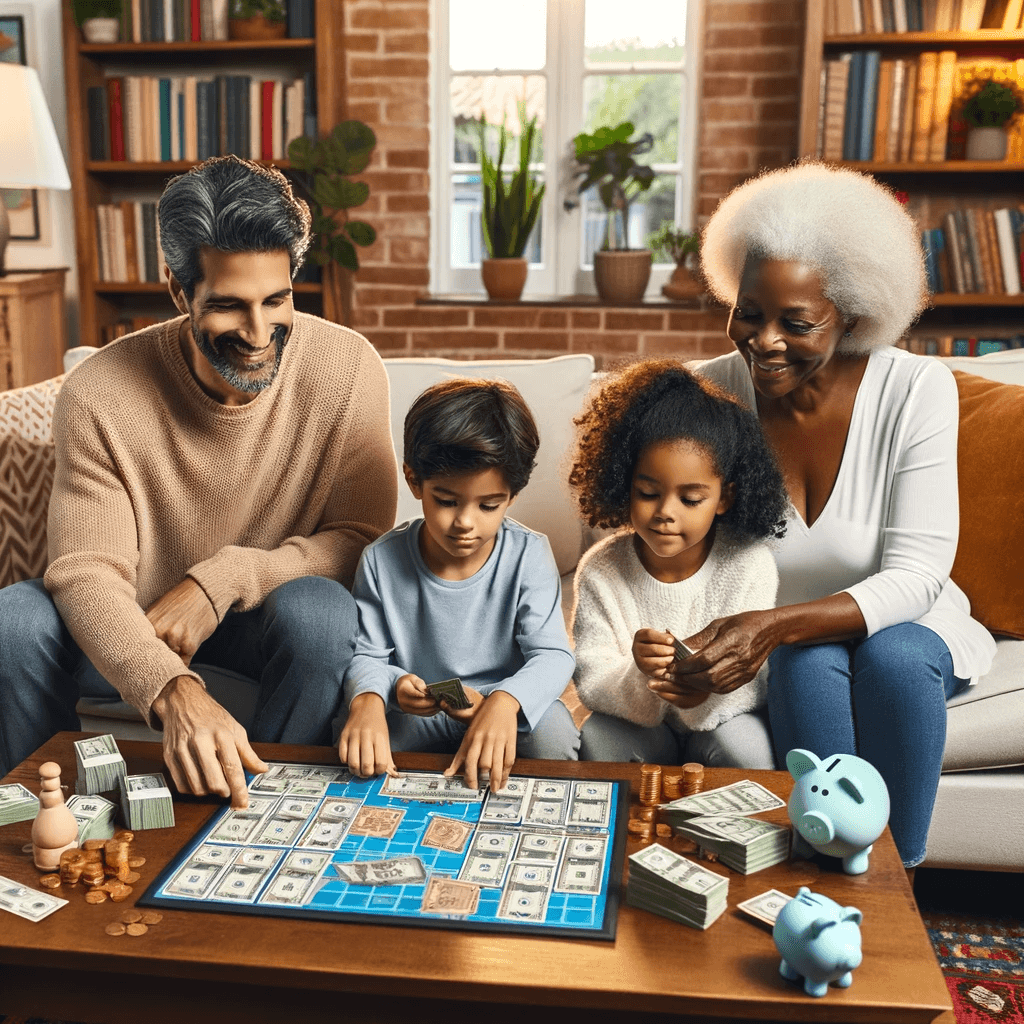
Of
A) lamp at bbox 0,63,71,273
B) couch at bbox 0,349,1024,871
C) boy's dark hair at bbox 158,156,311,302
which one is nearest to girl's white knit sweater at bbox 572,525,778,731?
couch at bbox 0,349,1024,871

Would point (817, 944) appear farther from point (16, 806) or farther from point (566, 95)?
point (566, 95)

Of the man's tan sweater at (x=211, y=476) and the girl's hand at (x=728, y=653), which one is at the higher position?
the man's tan sweater at (x=211, y=476)

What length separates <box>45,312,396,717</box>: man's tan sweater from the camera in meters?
1.66

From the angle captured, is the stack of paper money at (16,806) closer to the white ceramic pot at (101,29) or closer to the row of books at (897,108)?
the row of books at (897,108)

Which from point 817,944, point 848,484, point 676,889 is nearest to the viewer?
point 817,944

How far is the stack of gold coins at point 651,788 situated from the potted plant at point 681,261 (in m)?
2.50

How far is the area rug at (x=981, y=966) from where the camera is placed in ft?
5.07

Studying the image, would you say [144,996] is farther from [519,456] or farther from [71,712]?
[519,456]

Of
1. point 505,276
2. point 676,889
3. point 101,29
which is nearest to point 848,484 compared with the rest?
point 676,889

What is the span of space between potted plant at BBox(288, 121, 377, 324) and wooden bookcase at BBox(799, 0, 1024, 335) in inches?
55.2

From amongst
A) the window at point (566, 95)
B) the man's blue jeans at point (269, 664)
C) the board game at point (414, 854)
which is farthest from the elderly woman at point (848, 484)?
the window at point (566, 95)

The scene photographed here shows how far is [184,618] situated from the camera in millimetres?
1590

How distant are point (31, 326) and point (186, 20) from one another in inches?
44.8

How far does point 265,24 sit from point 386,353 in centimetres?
113
